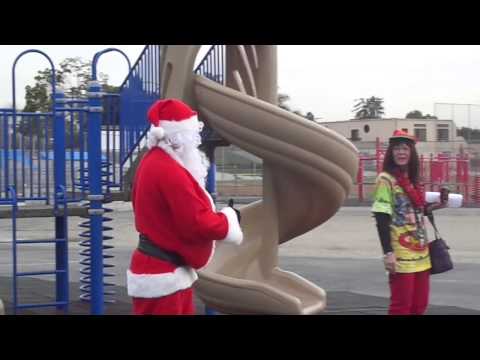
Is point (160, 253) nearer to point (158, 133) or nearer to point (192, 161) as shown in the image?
point (192, 161)

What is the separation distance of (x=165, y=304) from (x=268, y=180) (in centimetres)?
282

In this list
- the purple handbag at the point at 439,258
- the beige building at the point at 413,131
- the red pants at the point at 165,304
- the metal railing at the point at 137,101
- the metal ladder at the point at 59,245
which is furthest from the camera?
the beige building at the point at 413,131

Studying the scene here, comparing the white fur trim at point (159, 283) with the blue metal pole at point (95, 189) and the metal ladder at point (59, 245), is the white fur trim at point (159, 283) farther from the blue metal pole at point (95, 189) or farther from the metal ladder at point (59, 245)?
the metal ladder at point (59, 245)

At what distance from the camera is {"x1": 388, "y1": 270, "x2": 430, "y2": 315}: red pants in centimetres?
617

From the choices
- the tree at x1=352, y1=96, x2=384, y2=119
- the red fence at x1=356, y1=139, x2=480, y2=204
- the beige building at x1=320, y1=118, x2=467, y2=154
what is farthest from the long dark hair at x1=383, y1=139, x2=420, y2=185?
the tree at x1=352, y1=96, x2=384, y2=119

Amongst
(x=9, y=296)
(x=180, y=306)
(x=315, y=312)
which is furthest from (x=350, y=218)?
(x=180, y=306)

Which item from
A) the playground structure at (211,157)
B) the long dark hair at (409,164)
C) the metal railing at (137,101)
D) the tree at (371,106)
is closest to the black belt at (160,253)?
the playground structure at (211,157)

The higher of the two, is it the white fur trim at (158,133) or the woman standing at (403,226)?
the white fur trim at (158,133)

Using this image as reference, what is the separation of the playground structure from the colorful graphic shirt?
0.58m

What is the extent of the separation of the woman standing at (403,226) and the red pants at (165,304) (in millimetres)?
2055

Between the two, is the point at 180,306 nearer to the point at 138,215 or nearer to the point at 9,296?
the point at 138,215

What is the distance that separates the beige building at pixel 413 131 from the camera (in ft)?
114
